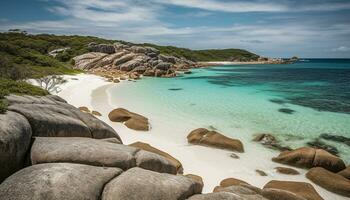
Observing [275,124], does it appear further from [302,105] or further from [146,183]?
[146,183]

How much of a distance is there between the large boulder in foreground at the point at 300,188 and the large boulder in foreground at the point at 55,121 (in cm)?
730

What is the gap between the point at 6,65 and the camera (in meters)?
24.6

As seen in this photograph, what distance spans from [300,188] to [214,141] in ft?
18.3

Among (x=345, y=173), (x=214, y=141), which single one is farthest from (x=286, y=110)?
(x=345, y=173)

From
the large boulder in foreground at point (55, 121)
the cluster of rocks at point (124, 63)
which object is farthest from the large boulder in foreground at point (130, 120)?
the cluster of rocks at point (124, 63)

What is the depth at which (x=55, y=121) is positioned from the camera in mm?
8312

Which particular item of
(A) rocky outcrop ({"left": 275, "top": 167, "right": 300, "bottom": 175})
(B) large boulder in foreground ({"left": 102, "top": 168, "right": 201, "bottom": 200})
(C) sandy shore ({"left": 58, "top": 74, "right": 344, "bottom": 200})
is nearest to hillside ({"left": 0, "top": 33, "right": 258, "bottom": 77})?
(C) sandy shore ({"left": 58, "top": 74, "right": 344, "bottom": 200})

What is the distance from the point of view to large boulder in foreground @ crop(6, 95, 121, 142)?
7.77m

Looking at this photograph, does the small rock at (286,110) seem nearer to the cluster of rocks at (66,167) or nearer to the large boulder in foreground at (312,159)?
the large boulder in foreground at (312,159)

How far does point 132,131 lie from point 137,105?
31.2 feet

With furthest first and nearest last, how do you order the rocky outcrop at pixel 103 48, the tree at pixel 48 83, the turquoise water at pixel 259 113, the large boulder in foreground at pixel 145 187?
1. the rocky outcrop at pixel 103 48
2. the tree at pixel 48 83
3. the turquoise water at pixel 259 113
4. the large boulder in foreground at pixel 145 187

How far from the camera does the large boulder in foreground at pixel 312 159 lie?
477 inches

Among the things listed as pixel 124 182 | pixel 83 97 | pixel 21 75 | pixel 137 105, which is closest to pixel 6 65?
pixel 21 75

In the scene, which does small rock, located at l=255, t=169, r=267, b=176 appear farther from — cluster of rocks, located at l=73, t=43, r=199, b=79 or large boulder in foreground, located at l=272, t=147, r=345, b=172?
cluster of rocks, located at l=73, t=43, r=199, b=79
